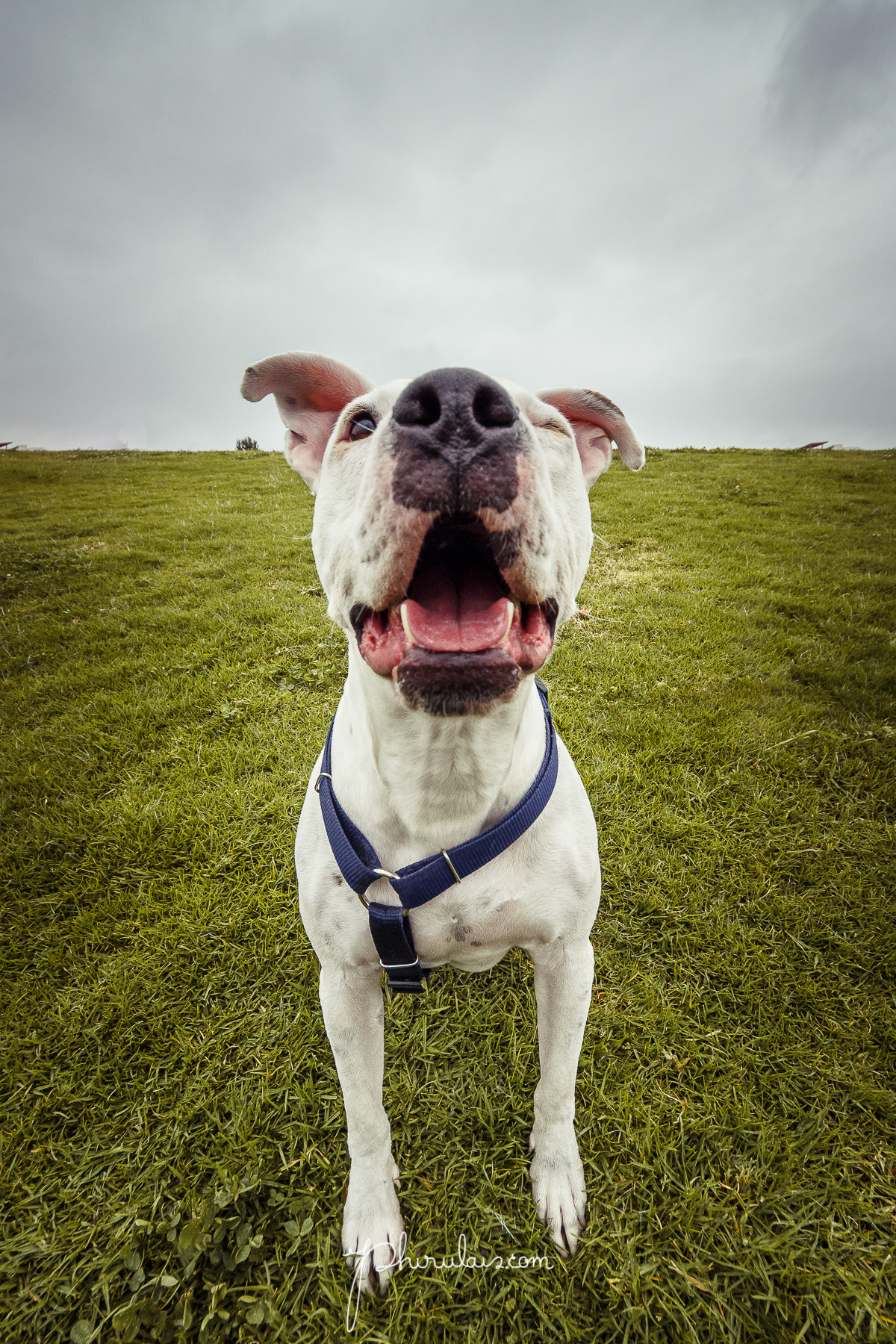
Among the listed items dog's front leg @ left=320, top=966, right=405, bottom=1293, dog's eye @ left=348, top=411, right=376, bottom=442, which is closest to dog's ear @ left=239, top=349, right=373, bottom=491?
dog's eye @ left=348, top=411, right=376, bottom=442

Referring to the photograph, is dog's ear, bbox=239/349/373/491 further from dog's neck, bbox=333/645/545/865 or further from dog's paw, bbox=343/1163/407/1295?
dog's paw, bbox=343/1163/407/1295

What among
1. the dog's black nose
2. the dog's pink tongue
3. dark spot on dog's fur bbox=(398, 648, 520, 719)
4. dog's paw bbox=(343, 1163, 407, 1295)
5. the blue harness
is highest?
the dog's black nose

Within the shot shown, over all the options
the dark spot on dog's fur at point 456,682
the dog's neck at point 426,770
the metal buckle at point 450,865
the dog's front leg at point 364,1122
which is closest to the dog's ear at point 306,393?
the dog's neck at point 426,770

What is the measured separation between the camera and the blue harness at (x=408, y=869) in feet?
5.81

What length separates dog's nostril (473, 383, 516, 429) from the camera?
1364mm

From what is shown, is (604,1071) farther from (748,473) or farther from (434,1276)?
(748,473)

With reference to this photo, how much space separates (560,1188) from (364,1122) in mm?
847

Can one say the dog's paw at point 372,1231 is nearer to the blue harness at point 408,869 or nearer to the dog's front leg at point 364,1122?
the dog's front leg at point 364,1122

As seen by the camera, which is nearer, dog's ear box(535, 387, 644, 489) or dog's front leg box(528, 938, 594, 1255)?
dog's front leg box(528, 938, 594, 1255)

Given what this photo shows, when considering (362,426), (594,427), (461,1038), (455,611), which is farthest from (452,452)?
(461,1038)

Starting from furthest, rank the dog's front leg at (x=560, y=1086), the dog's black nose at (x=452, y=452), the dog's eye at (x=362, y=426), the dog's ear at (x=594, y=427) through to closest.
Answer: the dog's ear at (x=594, y=427) < the dog's front leg at (x=560, y=1086) < the dog's eye at (x=362, y=426) < the dog's black nose at (x=452, y=452)

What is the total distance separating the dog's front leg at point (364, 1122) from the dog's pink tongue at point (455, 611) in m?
1.32

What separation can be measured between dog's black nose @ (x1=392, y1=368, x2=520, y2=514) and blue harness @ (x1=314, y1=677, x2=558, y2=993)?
3.44ft

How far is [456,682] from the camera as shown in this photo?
1.42 meters
